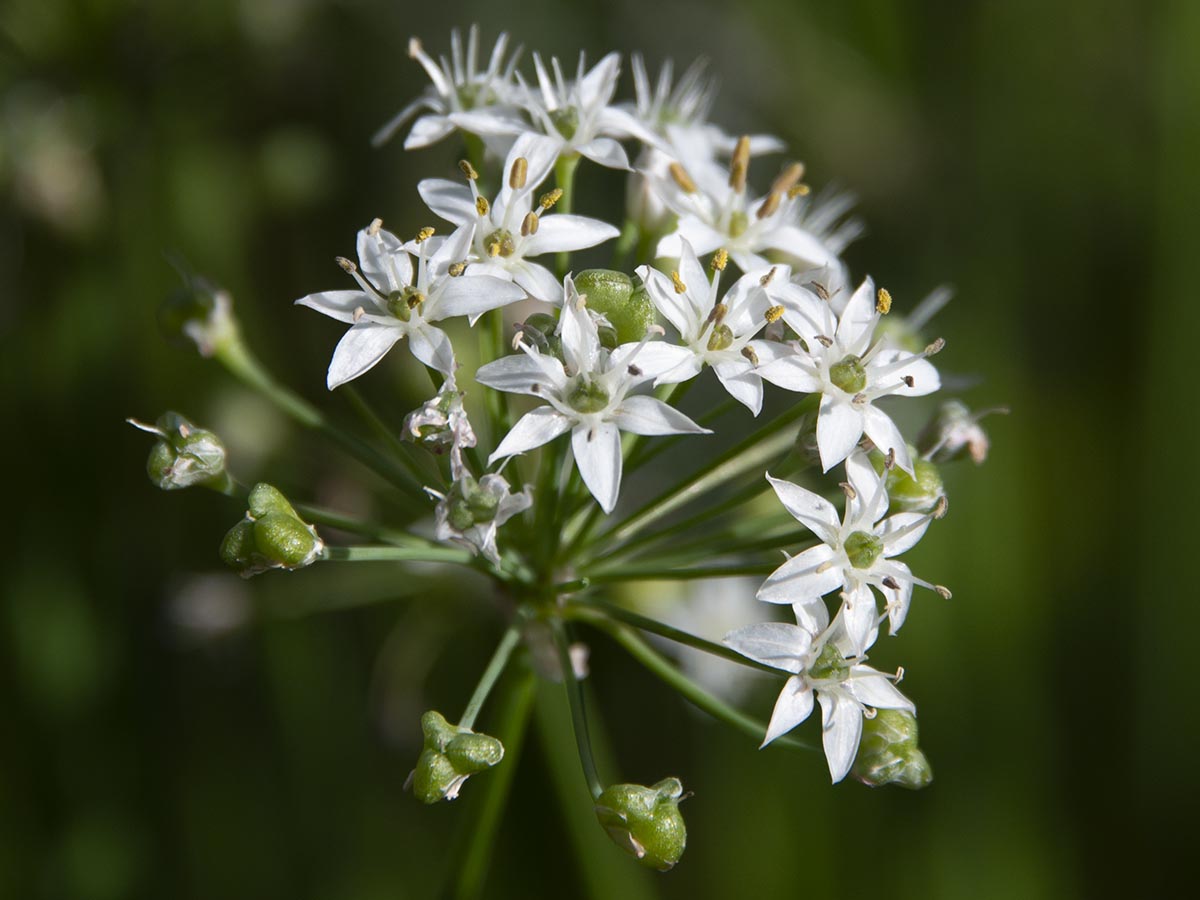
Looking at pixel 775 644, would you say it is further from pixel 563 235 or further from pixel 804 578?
pixel 563 235

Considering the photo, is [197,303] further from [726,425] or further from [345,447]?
[726,425]

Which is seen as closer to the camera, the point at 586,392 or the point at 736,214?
the point at 586,392

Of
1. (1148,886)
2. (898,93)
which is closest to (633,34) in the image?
(898,93)

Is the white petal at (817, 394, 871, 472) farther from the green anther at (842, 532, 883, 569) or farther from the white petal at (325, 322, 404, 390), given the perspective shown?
the white petal at (325, 322, 404, 390)

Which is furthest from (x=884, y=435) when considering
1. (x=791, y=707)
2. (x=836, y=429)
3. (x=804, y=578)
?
(x=791, y=707)

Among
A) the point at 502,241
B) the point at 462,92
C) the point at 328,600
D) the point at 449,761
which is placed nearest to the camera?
the point at 449,761

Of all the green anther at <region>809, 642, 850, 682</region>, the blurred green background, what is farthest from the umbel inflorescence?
the blurred green background
